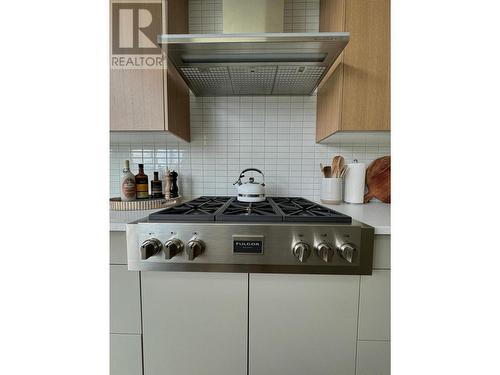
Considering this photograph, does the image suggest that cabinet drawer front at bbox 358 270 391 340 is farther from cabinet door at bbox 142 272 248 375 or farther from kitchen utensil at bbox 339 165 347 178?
kitchen utensil at bbox 339 165 347 178

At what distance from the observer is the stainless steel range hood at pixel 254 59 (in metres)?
0.77

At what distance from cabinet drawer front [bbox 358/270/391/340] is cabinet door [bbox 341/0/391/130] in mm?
648

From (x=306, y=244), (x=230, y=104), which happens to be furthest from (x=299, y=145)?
(x=306, y=244)

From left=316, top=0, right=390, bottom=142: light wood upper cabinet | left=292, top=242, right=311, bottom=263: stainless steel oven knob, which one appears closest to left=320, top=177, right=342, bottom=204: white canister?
left=316, top=0, right=390, bottom=142: light wood upper cabinet

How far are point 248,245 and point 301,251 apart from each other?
0.17 metres

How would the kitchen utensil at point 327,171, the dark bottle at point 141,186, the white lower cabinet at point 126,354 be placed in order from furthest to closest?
the kitchen utensil at point 327,171 → the dark bottle at point 141,186 → the white lower cabinet at point 126,354

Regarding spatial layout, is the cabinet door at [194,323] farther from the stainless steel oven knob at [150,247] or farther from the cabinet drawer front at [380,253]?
the cabinet drawer front at [380,253]

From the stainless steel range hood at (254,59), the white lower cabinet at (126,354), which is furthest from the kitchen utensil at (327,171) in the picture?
the white lower cabinet at (126,354)

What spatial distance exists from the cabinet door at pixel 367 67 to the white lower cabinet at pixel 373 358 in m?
0.87

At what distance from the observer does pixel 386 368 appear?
75 cm

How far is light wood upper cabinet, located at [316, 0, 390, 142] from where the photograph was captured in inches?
35.2

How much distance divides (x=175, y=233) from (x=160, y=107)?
0.59m

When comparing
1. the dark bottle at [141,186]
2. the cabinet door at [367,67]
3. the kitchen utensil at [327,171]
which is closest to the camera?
the cabinet door at [367,67]

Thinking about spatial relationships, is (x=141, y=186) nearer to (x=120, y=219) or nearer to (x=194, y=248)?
(x=120, y=219)
